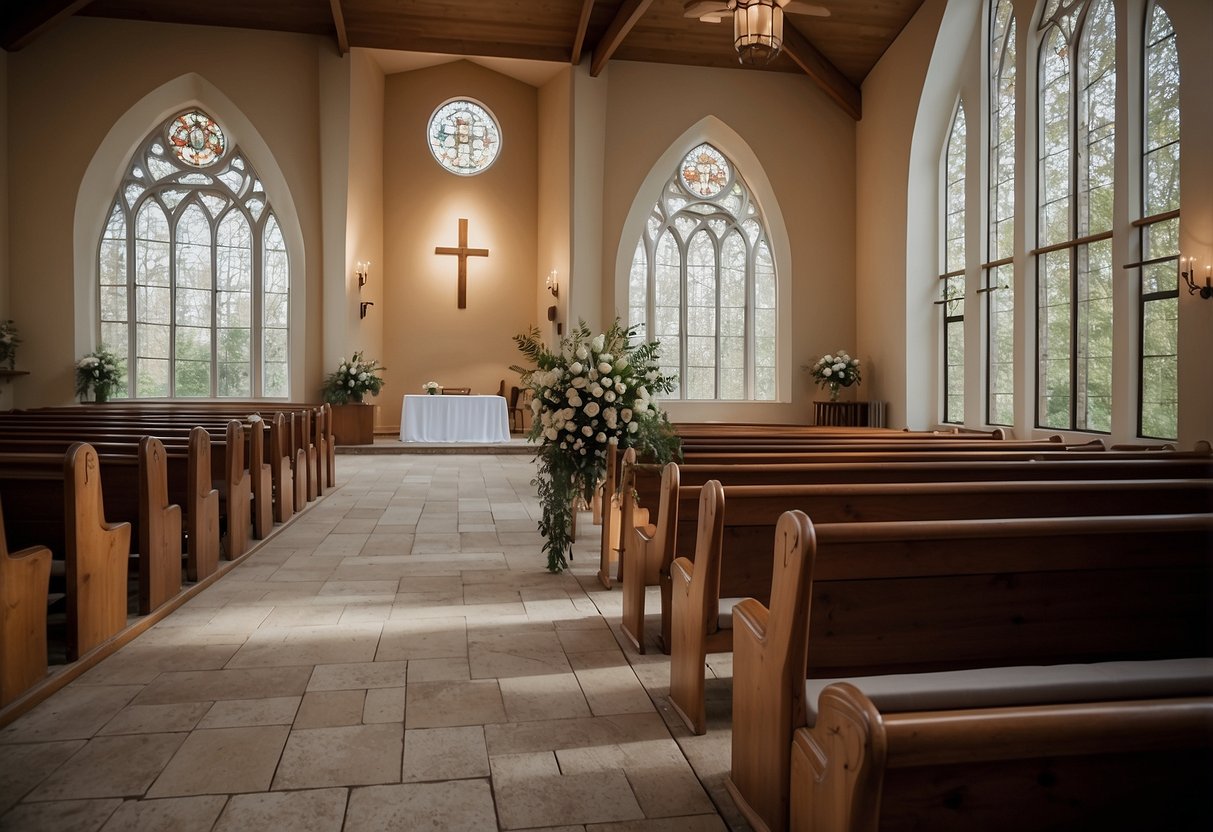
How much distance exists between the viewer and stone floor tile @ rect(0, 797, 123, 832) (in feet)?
5.60

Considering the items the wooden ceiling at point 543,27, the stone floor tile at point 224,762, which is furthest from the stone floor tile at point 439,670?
the wooden ceiling at point 543,27

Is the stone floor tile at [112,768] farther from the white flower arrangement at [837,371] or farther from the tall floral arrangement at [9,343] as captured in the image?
the tall floral arrangement at [9,343]

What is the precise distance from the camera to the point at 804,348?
1166 centimetres

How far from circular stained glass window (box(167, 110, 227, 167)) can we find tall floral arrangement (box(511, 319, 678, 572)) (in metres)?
9.58

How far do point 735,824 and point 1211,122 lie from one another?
6461mm

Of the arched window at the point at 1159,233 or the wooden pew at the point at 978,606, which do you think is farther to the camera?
the arched window at the point at 1159,233

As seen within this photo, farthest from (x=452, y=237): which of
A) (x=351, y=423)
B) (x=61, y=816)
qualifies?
(x=61, y=816)

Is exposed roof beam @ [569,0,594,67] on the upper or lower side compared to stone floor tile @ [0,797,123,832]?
upper

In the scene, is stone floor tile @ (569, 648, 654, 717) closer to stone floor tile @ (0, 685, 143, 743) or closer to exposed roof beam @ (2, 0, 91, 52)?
stone floor tile @ (0, 685, 143, 743)

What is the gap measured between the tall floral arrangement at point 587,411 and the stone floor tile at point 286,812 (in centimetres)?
214

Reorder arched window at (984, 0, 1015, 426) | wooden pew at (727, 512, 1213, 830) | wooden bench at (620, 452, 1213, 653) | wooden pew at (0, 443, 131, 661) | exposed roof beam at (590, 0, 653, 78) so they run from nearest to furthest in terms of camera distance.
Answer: wooden pew at (727, 512, 1213, 830), wooden pew at (0, 443, 131, 661), wooden bench at (620, 452, 1213, 653), arched window at (984, 0, 1015, 426), exposed roof beam at (590, 0, 653, 78)

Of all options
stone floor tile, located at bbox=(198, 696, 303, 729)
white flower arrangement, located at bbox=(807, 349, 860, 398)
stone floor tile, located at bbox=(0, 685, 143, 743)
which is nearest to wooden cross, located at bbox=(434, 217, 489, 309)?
white flower arrangement, located at bbox=(807, 349, 860, 398)

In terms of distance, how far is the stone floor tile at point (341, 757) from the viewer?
75.6 inches

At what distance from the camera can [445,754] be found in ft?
6.75
